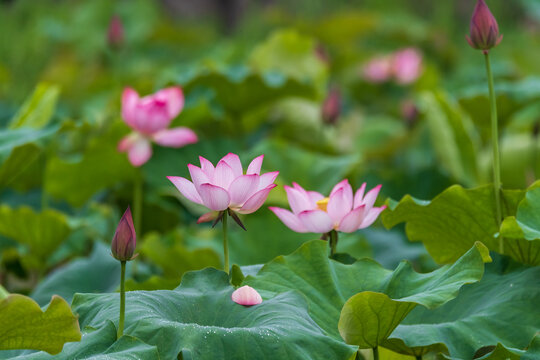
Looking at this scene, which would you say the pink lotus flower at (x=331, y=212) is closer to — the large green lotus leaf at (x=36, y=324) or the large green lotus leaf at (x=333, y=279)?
the large green lotus leaf at (x=333, y=279)

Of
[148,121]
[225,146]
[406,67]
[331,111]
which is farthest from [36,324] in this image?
[406,67]

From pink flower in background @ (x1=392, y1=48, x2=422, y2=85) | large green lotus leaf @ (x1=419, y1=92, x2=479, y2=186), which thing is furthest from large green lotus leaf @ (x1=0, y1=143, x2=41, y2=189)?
pink flower in background @ (x1=392, y1=48, x2=422, y2=85)

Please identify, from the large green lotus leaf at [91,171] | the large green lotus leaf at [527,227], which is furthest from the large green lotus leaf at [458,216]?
the large green lotus leaf at [91,171]

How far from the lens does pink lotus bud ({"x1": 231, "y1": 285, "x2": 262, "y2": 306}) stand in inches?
31.1

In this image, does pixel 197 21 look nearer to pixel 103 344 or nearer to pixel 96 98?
pixel 96 98

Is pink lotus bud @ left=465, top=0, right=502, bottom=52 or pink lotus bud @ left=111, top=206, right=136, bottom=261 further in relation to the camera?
pink lotus bud @ left=465, top=0, right=502, bottom=52

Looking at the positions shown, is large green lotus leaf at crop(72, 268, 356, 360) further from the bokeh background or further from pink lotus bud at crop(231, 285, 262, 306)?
the bokeh background

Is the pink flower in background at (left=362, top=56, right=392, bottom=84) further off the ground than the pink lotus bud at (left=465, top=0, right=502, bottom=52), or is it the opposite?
the pink lotus bud at (left=465, top=0, right=502, bottom=52)

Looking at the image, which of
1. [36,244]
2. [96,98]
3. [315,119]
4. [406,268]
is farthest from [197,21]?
[406,268]

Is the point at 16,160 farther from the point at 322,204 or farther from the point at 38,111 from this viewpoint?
the point at 322,204

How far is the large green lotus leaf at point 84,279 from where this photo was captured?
1.31 metres

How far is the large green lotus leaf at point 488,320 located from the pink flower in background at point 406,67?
1.91 meters

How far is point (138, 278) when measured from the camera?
1.34 m

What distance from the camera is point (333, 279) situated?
0.90m
